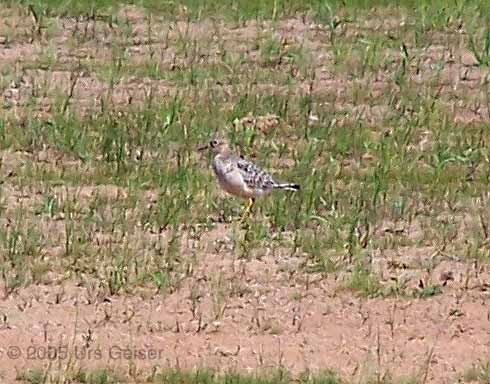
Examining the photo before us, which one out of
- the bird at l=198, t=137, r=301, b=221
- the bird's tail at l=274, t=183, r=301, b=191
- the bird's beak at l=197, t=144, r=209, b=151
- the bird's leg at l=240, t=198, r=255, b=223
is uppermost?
the bird at l=198, t=137, r=301, b=221

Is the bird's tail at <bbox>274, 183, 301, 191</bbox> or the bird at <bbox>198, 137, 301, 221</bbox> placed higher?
the bird at <bbox>198, 137, 301, 221</bbox>

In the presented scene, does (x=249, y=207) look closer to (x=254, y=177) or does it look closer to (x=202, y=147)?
(x=254, y=177)

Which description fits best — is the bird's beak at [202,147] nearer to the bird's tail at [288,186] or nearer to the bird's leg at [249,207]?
the bird's tail at [288,186]

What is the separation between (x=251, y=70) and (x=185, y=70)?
63cm

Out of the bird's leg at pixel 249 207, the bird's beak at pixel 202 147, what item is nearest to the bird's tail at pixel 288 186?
the bird's leg at pixel 249 207

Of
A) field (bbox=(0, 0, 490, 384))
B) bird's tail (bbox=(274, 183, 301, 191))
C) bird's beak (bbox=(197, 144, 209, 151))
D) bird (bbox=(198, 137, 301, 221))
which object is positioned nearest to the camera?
field (bbox=(0, 0, 490, 384))

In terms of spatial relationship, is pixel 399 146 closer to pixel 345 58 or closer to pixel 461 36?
pixel 345 58

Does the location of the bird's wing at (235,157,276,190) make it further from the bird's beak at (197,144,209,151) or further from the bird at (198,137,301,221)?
the bird's beak at (197,144,209,151)

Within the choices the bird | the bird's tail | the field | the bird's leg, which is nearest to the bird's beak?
the field

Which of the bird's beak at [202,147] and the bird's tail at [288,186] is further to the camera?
the bird's beak at [202,147]

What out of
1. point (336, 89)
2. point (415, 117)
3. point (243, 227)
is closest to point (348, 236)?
point (243, 227)

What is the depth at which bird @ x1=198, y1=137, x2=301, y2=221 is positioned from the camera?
10.9 m

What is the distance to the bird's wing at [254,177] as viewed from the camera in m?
10.9

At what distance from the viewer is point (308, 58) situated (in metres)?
16.0
